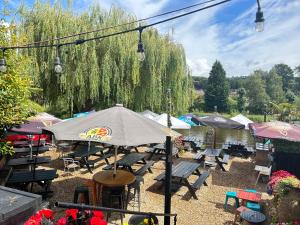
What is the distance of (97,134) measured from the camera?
497 cm

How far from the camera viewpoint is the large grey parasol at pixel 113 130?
4.82 meters

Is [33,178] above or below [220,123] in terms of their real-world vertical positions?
below

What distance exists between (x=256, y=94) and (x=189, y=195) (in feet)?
177

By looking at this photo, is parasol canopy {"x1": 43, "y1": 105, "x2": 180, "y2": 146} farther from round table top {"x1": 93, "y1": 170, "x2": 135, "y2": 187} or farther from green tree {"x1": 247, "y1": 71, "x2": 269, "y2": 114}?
green tree {"x1": 247, "y1": 71, "x2": 269, "y2": 114}

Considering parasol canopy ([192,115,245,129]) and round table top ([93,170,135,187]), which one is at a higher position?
parasol canopy ([192,115,245,129])

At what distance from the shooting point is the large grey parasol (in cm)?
482

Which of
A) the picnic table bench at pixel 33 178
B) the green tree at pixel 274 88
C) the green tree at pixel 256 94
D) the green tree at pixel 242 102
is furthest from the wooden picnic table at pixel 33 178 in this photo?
the green tree at pixel 274 88

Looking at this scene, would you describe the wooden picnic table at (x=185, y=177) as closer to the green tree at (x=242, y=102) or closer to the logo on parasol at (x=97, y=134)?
the logo on parasol at (x=97, y=134)

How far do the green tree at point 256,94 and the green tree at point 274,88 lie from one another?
6052mm

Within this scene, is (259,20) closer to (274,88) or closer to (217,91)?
(217,91)

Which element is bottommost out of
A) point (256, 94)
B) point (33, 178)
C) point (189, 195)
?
point (189, 195)

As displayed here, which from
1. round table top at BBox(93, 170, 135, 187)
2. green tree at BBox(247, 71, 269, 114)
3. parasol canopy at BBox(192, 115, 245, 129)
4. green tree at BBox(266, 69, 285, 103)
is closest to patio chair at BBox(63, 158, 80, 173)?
round table top at BBox(93, 170, 135, 187)

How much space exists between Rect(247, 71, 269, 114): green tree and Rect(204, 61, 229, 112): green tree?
5.40 m

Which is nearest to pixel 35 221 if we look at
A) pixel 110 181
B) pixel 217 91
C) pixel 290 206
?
pixel 110 181
